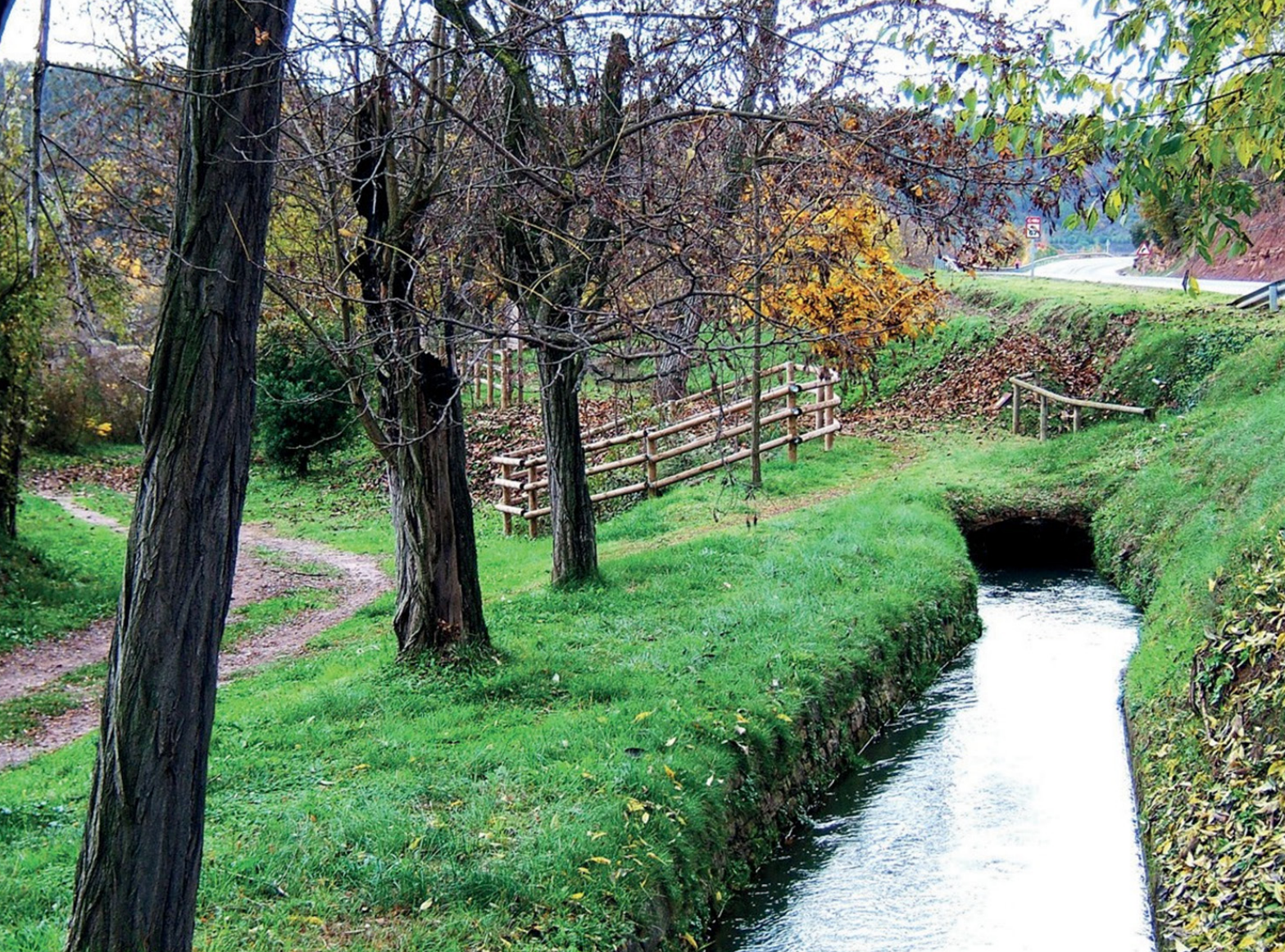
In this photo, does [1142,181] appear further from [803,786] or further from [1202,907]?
[803,786]

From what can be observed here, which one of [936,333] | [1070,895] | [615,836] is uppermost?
[936,333]

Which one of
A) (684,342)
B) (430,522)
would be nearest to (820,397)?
(430,522)

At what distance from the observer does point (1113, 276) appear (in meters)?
35.3

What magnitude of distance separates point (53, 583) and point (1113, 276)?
31907 millimetres

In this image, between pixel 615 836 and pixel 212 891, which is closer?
pixel 212 891

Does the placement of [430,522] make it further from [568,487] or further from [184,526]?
[184,526]

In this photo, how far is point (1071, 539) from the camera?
17.5 m

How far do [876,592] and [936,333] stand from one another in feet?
60.8

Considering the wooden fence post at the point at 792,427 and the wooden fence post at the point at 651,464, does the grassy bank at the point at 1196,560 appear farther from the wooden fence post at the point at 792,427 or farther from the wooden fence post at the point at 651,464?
the wooden fence post at the point at 651,464

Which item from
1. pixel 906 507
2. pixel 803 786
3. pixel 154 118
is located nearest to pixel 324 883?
pixel 803 786

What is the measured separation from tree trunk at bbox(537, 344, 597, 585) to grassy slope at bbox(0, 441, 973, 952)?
39 cm

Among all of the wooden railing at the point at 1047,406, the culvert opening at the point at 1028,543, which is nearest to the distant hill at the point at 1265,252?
the wooden railing at the point at 1047,406

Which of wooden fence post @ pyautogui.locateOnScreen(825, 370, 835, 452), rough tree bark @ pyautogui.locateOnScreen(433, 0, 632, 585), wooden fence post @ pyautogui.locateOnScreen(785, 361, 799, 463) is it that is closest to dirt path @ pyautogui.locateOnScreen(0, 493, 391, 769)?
rough tree bark @ pyautogui.locateOnScreen(433, 0, 632, 585)

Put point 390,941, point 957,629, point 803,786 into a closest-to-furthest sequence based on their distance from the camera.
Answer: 1. point 390,941
2. point 803,786
3. point 957,629
